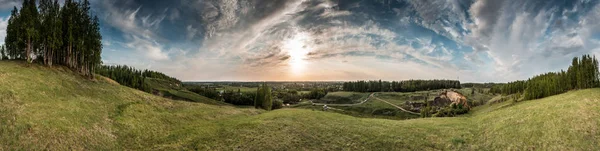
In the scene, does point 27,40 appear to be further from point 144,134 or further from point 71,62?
point 144,134

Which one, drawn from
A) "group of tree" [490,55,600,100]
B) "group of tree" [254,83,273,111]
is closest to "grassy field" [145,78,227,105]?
"group of tree" [254,83,273,111]

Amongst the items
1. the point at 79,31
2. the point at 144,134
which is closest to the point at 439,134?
the point at 144,134

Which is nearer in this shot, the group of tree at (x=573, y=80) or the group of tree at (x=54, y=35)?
the group of tree at (x=54, y=35)

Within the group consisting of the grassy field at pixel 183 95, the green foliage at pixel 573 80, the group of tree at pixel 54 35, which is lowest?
the grassy field at pixel 183 95

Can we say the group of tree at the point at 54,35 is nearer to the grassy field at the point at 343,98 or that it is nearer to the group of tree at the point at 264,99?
the group of tree at the point at 264,99

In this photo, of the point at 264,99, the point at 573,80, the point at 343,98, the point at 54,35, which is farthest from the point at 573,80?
the point at 343,98

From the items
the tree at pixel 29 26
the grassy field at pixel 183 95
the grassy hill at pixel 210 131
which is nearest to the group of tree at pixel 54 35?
the tree at pixel 29 26

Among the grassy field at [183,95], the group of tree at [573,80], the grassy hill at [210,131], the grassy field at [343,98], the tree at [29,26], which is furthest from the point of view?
the grassy field at [343,98]

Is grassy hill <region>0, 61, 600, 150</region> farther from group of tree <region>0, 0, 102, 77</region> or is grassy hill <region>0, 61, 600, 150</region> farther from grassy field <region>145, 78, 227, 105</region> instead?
grassy field <region>145, 78, 227, 105</region>

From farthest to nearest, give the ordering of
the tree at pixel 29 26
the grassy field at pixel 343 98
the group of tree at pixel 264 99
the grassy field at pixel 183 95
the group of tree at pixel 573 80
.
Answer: the grassy field at pixel 343 98 → the grassy field at pixel 183 95 → the group of tree at pixel 264 99 → the group of tree at pixel 573 80 → the tree at pixel 29 26
